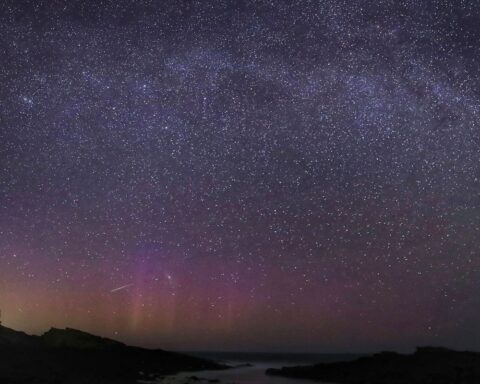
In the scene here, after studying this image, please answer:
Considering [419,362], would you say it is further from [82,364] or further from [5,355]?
[5,355]

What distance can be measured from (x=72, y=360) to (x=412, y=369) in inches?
1576

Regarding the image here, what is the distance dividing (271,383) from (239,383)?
4660 mm

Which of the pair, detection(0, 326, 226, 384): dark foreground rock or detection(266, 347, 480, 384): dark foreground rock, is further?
detection(266, 347, 480, 384): dark foreground rock

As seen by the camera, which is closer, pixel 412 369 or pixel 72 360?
pixel 412 369

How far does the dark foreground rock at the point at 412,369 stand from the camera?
162 feet

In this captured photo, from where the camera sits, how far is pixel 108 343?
280 ft

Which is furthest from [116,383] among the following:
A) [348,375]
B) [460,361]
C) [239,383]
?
[460,361]

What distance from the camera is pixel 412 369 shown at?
184ft

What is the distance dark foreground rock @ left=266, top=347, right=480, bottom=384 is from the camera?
49.3 m

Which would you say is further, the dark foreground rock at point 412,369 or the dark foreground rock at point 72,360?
the dark foreground rock at point 412,369

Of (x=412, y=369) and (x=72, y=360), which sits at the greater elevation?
(x=72, y=360)

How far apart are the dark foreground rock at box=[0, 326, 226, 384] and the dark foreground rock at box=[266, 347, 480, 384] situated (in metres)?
24.3

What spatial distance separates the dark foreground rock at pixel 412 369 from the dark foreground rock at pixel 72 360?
79.7 ft

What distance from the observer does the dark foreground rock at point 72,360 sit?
43.1 meters
